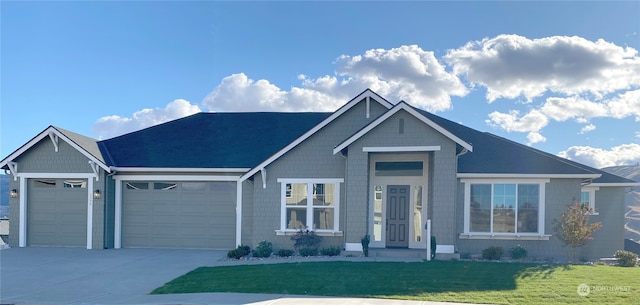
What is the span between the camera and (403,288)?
9.52 meters

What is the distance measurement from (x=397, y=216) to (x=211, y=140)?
875 cm

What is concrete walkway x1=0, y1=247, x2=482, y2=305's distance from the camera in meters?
9.07

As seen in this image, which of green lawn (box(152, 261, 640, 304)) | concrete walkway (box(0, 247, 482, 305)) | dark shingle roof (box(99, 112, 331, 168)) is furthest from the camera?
dark shingle roof (box(99, 112, 331, 168))

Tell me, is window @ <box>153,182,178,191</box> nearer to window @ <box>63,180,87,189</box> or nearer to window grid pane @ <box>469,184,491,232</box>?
window @ <box>63,180,87,189</box>

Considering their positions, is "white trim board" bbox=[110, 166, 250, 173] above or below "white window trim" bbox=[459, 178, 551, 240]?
above

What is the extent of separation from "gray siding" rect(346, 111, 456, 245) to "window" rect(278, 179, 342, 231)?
3.80ft

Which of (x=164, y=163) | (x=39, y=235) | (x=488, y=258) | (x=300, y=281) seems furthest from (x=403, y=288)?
(x=39, y=235)

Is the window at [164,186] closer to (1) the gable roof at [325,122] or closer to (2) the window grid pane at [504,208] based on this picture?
(1) the gable roof at [325,122]

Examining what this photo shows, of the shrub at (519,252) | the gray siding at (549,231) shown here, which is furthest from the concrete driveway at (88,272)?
the shrub at (519,252)

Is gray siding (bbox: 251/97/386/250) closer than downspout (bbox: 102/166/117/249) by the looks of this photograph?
Yes

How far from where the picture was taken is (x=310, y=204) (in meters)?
15.2

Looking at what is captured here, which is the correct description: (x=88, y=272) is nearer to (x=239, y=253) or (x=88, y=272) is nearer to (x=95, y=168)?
(x=239, y=253)

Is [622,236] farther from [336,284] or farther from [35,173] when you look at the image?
[35,173]

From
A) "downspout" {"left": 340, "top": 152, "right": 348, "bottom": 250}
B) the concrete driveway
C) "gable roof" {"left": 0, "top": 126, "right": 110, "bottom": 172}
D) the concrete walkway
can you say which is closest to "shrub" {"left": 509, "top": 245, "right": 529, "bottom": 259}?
"downspout" {"left": 340, "top": 152, "right": 348, "bottom": 250}
